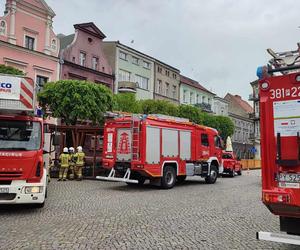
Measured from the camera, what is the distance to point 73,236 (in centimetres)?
756

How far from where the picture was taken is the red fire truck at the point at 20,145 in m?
9.63

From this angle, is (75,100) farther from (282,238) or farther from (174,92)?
(174,92)

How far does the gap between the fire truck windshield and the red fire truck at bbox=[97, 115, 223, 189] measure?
6214 mm

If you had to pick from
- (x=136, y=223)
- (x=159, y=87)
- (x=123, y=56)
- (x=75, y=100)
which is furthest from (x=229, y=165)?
(x=159, y=87)

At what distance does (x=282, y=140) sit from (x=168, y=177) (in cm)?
1156

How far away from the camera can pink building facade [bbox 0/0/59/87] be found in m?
29.9

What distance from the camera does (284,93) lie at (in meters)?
6.02

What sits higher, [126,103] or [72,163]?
[126,103]

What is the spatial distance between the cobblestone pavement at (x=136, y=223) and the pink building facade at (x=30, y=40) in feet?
63.4

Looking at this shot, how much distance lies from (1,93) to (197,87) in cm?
5172

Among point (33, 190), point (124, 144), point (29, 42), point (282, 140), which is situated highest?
point (29, 42)

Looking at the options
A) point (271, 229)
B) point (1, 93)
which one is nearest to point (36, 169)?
point (1, 93)

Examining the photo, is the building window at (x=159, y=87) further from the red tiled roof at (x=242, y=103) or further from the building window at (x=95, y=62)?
the red tiled roof at (x=242, y=103)

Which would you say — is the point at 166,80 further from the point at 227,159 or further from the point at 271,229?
the point at 271,229
